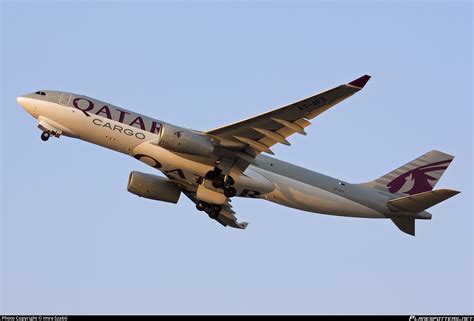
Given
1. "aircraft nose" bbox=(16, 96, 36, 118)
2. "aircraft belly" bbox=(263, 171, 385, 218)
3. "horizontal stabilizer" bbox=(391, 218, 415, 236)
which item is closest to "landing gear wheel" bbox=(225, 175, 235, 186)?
"aircraft belly" bbox=(263, 171, 385, 218)

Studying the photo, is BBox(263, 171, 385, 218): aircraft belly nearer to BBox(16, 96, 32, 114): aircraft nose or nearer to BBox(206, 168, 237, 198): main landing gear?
BBox(206, 168, 237, 198): main landing gear

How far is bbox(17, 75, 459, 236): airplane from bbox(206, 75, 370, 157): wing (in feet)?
0.15

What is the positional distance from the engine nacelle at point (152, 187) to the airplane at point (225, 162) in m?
0.05

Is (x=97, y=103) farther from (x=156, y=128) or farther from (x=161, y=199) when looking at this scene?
(x=161, y=199)

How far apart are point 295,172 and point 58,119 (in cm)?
1236

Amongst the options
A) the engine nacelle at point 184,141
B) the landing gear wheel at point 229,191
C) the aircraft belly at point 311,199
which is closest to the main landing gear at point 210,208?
the landing gear wheel at point 229,191

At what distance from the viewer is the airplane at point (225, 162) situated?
138 ft

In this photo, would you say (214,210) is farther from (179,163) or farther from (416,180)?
(416,180)

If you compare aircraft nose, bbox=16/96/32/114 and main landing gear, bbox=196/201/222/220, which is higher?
aircraft nose, bbox=16/96/32/114

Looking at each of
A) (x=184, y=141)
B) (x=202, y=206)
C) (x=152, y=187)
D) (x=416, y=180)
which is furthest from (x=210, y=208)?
(x=416, y=180)

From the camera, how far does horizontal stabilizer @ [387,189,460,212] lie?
43.4 metres

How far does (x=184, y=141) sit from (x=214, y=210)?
7.34 meters

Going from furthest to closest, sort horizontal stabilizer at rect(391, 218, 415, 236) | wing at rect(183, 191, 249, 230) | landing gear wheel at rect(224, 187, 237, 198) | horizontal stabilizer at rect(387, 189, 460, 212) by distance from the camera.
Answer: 1. wing at rect(183, 191, 249, 230)
2. horizontal stabilizer at rect(391, 218, 415, 236)
3. landing gear wheel at rect(224, 187, 237, 198)
4. horizontal stabilizer at rect(387, 189, 460, 212)

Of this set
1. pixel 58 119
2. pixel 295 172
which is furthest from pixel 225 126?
pixel 58 119
